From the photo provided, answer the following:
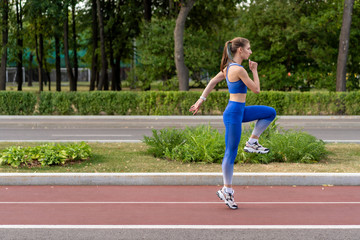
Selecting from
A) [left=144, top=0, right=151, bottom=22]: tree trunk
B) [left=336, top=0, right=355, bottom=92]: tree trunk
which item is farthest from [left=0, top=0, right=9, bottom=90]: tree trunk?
[left=336, top=0, right=355, bottom=92]: tree trunk

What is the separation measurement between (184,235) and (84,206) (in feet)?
6.17

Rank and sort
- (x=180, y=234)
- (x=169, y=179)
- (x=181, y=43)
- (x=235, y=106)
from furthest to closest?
(x=181, y=43), (x=169, y=179), (x=235, y=106), (x=180, y=234)

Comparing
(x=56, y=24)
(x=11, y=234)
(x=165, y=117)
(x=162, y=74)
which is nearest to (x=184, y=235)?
(x=11, y=234)

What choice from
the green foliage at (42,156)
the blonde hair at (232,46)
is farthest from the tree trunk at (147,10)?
the blonde hair at (232,46)

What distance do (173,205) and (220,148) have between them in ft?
9.29

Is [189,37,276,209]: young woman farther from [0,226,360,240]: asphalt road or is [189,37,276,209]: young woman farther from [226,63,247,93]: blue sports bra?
[0,226,360,240]: asphalt road

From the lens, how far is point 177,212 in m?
6.59

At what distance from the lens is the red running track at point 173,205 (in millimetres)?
6188

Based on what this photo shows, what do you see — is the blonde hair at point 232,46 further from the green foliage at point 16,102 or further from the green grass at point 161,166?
the green foliage at point 16,102

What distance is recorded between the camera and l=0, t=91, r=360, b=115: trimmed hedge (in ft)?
73.0

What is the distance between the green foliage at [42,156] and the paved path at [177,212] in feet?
2.76

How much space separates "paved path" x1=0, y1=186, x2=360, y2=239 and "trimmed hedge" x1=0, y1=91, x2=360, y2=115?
46.9 ft

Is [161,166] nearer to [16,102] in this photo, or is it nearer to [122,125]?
[122,125]

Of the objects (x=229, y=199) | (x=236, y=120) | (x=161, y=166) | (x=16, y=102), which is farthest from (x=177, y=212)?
(x=16, y=102)
